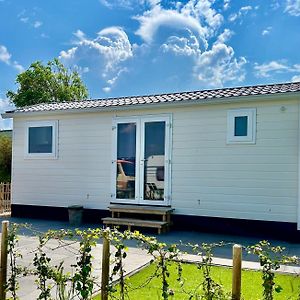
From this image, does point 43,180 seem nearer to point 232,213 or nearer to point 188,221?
point 188,221

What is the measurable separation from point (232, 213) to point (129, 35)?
11370 mm

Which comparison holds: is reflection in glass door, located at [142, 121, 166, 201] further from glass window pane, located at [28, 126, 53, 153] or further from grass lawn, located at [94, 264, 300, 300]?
grass lawn, located at [94, 264, 300, 300]

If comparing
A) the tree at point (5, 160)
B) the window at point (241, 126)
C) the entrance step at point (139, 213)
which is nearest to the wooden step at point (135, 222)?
the entrance step at point (139, 213)

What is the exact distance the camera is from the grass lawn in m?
3.66

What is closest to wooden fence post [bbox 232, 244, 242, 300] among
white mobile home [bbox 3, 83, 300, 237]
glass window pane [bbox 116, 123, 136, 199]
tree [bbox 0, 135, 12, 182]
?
white mobile home [bbox 3, 83, 300, 237]

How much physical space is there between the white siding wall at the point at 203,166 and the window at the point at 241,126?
0.10m

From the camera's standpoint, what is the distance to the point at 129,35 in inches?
630

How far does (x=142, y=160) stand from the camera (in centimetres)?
789

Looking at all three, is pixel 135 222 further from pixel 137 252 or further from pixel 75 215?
pixel 137 252

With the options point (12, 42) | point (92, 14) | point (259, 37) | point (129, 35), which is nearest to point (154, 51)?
point (129, 35)

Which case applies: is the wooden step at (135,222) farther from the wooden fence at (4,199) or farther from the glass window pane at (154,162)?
the wooden fence at (4,199)

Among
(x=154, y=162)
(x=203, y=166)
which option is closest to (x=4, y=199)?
(x=154, y=162)

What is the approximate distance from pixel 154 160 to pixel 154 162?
5 cm

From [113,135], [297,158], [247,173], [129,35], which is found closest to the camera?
[297,158]
